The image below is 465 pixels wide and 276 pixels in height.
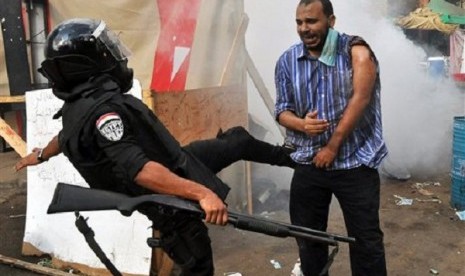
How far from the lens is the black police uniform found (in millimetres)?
1996

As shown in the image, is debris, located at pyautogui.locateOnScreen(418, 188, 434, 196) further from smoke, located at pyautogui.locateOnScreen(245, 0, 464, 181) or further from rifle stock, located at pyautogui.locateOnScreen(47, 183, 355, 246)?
rifle stock, located at pyautogui.locateOnScreen(47, 183, 355, 246)

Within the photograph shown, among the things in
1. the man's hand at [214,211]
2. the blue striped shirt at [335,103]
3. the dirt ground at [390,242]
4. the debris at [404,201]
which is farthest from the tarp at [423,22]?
the man's hand at [214,211]

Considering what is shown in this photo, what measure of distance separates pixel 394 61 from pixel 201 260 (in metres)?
6.75

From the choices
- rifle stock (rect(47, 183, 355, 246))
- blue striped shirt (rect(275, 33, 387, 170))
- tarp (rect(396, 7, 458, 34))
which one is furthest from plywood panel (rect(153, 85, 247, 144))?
tarp (rect(396, 7, 458, 34))

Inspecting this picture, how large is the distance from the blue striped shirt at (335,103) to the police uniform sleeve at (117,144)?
1.09m

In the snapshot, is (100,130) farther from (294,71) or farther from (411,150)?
(411,150)

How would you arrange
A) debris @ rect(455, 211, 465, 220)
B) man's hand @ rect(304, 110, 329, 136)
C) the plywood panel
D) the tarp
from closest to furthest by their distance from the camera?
1. man's hand @ rect(304, 110, 329, 136)
2. the plywood panel
3. debris @ rect(455, 211, 465, 220)
4. the tarp

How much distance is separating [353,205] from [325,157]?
32cm

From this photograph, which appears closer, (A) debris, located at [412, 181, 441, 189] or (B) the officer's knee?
(B) the officer's knee

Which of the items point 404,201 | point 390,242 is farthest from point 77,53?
point 404,201

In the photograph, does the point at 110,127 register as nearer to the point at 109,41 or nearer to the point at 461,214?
the point at 109,41

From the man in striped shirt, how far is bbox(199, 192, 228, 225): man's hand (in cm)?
80

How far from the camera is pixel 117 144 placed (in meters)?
1.99

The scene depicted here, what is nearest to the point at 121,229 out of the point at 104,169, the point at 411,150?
the point at 104,169
